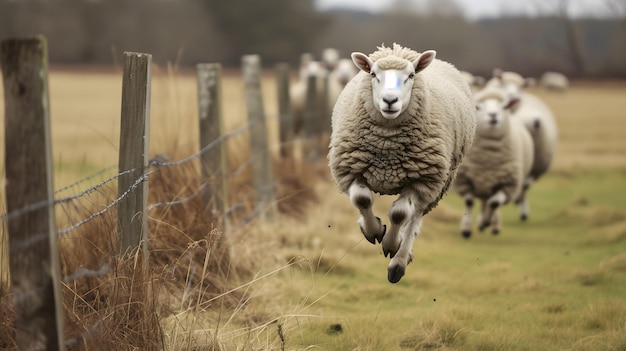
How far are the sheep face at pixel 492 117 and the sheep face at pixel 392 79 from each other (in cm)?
343

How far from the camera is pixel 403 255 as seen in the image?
4.23 meters

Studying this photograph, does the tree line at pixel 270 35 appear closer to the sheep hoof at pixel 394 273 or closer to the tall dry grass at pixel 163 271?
the tall dry grass at pixel 163 271

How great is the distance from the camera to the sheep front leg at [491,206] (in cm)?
771

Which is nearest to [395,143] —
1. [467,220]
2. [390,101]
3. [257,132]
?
[390,101]

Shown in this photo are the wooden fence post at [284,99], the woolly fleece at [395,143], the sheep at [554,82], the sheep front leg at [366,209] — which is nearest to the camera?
the sheep front leg at [366,209]

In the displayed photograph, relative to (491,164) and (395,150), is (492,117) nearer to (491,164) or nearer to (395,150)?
(491,164)

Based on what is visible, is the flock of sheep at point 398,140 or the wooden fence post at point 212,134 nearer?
the flock of sheep at point 398,140

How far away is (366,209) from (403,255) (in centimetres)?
33

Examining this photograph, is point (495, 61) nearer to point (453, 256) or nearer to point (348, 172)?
point (453, 256)

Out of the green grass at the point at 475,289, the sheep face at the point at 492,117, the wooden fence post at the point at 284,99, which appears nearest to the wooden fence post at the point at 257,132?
the green grass at the point at 475,289

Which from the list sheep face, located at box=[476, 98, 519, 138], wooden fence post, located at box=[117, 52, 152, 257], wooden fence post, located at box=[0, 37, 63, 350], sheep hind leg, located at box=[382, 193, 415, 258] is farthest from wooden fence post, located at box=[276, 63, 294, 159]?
wooden fence post, located at box=[0, 37, 63, 350]

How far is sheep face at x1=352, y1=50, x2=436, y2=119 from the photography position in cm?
389

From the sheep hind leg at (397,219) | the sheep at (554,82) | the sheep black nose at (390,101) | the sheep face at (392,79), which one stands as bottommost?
the sheep at (554,82)

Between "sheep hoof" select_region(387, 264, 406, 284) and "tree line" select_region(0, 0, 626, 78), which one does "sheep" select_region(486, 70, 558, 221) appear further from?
"tree line" select_region(0, 0, 626, 78)
